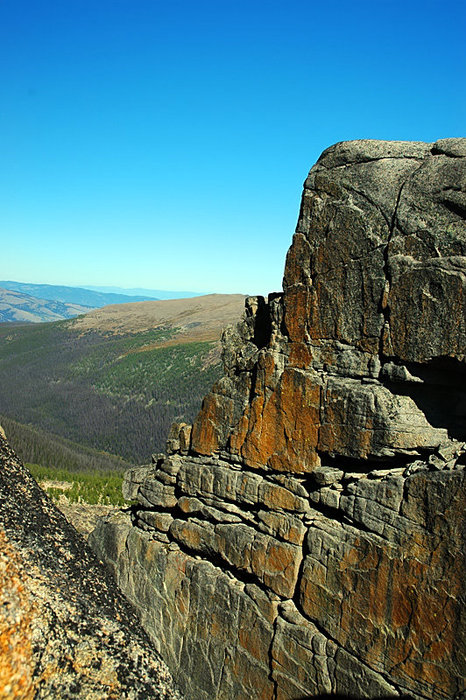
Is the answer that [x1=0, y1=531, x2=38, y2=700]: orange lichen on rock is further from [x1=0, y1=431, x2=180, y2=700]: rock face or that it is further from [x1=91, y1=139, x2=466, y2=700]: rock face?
[x1=91, y1=139, x2=466, y2=700]: rock face

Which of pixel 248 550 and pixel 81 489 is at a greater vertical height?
pixel 248 550

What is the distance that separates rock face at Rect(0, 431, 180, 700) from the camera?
1309 cm

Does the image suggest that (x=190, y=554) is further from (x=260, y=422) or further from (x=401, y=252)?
(x=401, y=252)

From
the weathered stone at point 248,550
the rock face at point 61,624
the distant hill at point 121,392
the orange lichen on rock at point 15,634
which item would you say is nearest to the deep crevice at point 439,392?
the weathered stone at point 248,550

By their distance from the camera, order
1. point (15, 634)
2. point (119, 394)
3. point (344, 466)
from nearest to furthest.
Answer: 1. point (15, 634)
2. point (344, 466)
3. point (119, 394)

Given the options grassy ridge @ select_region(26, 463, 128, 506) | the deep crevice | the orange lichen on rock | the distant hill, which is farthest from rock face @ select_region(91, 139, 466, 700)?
the distant hill

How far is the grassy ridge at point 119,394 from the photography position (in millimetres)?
119312

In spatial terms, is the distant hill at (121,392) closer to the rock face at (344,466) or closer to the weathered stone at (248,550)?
the weathered stone at (248,550)

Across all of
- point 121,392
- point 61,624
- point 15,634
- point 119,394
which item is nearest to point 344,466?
point 61,624

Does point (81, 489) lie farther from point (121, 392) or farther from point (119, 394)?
point (121, 392)

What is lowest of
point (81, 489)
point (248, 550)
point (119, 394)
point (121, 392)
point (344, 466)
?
point (119, 394)

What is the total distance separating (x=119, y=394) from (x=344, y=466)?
145035 mm

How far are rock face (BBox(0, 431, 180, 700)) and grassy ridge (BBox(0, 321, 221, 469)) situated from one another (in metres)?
81.7

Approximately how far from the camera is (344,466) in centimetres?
1348
